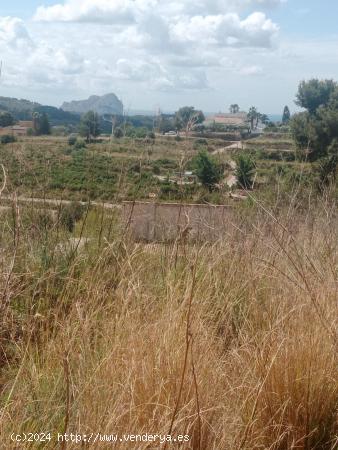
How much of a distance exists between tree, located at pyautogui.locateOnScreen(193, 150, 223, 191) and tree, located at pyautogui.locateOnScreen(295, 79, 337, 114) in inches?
749

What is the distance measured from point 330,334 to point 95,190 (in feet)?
7.07

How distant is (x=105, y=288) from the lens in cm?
271

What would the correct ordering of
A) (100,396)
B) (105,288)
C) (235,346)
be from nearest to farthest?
1. (100,396)
2. (235,346)
3. (105,288)

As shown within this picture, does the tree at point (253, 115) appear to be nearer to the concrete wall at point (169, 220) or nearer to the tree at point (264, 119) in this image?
the tree at point (264, 119)

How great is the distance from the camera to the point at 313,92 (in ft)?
82.1

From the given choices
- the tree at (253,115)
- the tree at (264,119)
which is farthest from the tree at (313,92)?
the tree at (253,115)

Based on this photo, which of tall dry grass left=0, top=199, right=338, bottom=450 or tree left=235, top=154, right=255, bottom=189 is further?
tree left=235, top=154, right=255, bottom=189

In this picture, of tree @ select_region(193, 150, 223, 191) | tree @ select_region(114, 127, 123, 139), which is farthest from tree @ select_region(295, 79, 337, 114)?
tree @ select_region(114, 127, 123, 139)

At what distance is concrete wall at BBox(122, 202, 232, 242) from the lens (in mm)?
3601

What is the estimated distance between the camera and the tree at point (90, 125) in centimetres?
496

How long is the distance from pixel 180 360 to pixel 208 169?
350 cm

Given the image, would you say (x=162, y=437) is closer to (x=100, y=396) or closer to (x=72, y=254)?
(x=100, y=396)

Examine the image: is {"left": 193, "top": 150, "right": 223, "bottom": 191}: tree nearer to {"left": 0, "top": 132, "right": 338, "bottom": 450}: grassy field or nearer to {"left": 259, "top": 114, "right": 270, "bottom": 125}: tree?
{"left": 0, "top": 132, "right": 338, "bottom": 450}: grassy field

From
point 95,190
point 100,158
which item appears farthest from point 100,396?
point 100,158
